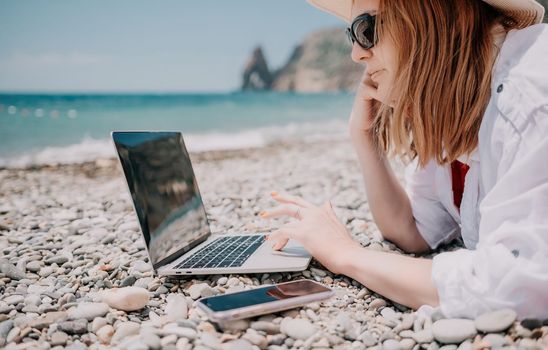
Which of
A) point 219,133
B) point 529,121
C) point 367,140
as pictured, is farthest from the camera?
point 219,133

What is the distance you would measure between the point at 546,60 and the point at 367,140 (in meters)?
1.24

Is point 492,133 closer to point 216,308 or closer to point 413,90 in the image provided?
point 413,90

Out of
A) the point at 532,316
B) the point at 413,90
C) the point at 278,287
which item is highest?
the point at 413,90

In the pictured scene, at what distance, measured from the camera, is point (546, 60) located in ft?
5.42

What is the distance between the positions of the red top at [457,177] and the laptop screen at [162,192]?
1.56 meters

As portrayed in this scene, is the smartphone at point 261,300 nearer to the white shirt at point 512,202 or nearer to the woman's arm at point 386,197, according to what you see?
the white shirt at point 512,202

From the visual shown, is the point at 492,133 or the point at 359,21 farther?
the point at 359,21

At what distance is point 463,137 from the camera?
206cm

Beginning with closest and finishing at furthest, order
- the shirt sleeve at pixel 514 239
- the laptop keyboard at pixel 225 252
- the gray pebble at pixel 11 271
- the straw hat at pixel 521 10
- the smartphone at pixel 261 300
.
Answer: the shirt sleeve at pixel 514 239 < the smartphone at pixel 261 300 < the straw hat at pixel 521 10 < the laptop keyboard at pixel 225 252 < the gray pebble at pixel 11 271

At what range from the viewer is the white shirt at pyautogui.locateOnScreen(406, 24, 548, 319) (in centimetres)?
157

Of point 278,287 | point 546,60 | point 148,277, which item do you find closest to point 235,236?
point 148,277

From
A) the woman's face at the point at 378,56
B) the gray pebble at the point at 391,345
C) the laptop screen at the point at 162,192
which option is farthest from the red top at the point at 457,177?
the laptop screen at the point at 162,192

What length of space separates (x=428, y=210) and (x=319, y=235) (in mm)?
917

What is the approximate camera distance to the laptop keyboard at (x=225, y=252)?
7.98 feet
